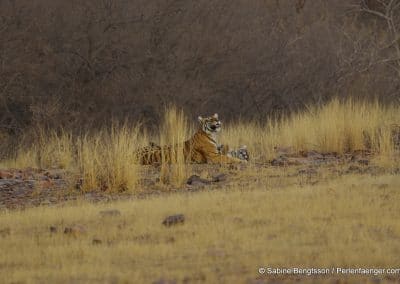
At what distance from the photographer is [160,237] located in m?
8.09

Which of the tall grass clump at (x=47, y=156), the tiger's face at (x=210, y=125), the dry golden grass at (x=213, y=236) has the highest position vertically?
the tiger's face at (x=210, y=125)

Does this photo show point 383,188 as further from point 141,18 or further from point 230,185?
point 141,18

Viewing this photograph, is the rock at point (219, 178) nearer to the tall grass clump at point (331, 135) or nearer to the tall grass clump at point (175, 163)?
the tall grass clump at point (175, 163)

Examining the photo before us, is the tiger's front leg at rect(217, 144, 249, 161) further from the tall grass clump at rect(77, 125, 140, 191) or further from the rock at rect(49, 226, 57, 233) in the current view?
the rock at rect(49, 226, 57, 233)

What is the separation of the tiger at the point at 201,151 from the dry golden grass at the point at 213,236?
9.79 feet

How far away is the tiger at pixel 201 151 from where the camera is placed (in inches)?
528

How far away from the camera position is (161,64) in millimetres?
23469

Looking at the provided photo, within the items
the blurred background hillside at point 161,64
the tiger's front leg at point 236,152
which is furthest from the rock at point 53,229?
the blurred background hillside at point 161,64

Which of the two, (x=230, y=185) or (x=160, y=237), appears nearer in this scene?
(x=160, y=237)

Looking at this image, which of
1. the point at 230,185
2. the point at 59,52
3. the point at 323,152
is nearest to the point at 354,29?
the point at 59,52

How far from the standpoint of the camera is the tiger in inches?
528

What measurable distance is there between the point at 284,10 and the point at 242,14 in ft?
17.5

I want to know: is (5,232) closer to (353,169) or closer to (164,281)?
(164,281)

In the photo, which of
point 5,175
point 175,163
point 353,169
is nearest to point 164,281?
point 175,163
